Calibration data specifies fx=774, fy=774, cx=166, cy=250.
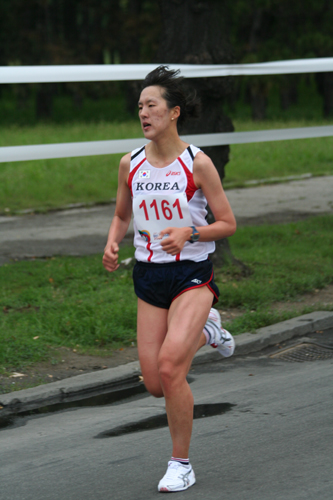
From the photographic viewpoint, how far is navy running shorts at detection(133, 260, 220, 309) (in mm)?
3953

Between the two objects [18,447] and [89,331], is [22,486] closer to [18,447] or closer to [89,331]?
[18,447]

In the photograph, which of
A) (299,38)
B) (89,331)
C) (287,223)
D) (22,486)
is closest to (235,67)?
(89,331)

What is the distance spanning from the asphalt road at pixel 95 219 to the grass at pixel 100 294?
36.6 inches

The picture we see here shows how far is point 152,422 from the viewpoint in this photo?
199 inches

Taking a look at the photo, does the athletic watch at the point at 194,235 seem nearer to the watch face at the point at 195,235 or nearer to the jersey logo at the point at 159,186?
the watch face at the point at 195,235

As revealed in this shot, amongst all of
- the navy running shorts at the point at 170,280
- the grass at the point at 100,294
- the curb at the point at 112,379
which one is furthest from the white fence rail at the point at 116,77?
the navy running shorts at the point at 170,280

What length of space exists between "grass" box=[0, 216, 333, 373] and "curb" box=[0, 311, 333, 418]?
0.26 m

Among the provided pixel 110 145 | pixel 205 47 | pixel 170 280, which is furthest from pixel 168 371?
pixel 205 47

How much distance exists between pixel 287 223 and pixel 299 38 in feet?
78.9

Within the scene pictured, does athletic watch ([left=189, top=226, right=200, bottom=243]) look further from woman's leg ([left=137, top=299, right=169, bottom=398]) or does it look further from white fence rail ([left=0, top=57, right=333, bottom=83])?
white fence rail ([left=0, top=57, right=333, bottom=83])

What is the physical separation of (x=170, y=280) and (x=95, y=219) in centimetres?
925

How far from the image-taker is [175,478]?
3.87m

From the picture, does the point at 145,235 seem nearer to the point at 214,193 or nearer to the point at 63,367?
the point at 214,193

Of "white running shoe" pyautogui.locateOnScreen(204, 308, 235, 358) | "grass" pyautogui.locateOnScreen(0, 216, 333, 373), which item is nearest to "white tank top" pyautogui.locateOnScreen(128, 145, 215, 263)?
"white running shoe" pyautogui.locateOnScreen(204, 308, 235, 358)
